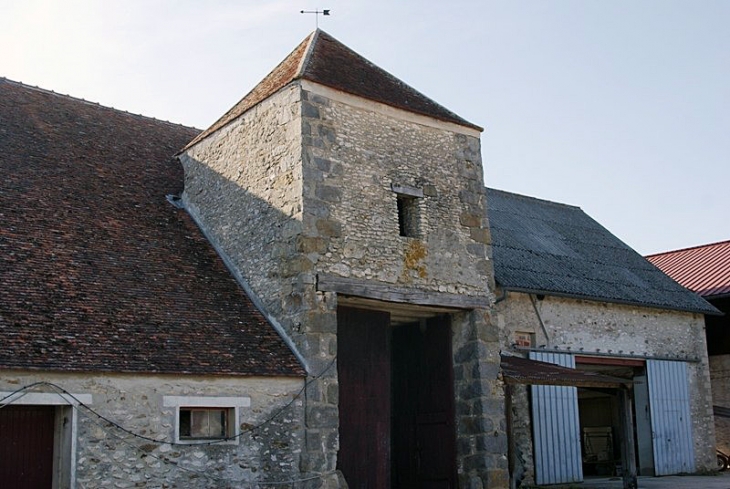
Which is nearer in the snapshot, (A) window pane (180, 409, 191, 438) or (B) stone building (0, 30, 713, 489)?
(B) stone building (0, 30, 713, 489)

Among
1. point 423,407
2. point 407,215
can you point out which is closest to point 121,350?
point 407,215

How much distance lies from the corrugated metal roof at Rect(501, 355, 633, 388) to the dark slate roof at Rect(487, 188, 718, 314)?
1610 mm

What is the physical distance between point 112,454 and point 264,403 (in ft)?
6.42

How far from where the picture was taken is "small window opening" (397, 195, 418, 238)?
41.9 ft

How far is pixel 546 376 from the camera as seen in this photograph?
13266 millimetres

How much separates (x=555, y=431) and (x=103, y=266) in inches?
341

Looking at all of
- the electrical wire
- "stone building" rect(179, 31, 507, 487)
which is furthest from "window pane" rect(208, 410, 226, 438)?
"stone building" rect(179, 31, 507, 487)

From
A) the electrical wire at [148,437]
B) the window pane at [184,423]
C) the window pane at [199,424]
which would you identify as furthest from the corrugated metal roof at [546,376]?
the window pane at [184,423]

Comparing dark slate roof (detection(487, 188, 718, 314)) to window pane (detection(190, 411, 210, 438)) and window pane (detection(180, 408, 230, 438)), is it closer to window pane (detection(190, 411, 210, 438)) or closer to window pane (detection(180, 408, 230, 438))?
window pane (detection(180, 408, 230, 438))

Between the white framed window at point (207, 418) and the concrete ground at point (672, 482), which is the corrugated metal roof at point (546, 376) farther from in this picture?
the white framed window at point (207, 418)

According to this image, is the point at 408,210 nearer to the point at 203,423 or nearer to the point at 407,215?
the point at 407,215

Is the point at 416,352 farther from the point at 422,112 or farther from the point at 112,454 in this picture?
the point at 112,454

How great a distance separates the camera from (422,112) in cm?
1321

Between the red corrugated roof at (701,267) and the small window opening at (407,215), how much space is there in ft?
35.8
